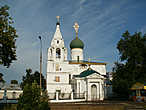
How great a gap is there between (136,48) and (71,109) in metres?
15.0

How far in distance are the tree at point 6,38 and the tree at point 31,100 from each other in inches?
288

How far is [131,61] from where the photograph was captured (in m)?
27.3

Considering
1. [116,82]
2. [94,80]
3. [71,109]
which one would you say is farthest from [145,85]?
[71,109]

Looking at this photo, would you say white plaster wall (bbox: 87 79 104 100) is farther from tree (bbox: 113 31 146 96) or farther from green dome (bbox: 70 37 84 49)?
green dome (bbox: 70 37 84 49)

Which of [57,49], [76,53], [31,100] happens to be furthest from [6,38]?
[76,53]

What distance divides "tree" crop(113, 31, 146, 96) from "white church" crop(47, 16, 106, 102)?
12.2 ft

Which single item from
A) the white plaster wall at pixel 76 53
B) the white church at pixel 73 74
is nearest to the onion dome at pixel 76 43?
the white church at pixel 73 74

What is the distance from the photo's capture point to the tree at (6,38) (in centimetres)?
1661

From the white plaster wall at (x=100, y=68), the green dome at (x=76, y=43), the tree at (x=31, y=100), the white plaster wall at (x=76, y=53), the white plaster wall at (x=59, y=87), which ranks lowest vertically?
the white plaster wall at (x=59, y=87)

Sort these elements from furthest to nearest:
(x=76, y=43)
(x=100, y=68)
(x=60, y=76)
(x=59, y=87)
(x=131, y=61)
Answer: (x=76, y=43) < (x=100, y=68) < (x=60, y=76) < (x=59, y=87) < (x=131, y=61)

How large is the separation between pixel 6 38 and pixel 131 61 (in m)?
18.9

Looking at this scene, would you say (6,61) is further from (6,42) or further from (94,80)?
(94,80)

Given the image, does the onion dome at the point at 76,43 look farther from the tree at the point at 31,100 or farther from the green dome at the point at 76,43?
the tree at the point at 31,100

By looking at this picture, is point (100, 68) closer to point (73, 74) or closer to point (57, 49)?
point (73, 74)
